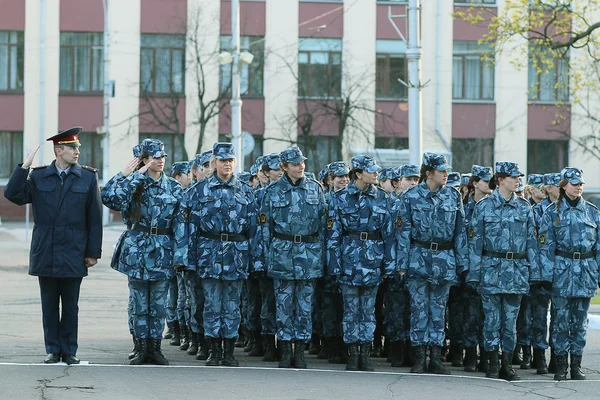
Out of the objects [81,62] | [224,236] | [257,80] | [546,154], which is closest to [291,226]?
[224,236]

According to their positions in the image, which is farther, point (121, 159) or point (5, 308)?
point (121, 159)

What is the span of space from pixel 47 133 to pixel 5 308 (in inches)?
1127

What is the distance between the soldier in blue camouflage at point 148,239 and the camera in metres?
11.6

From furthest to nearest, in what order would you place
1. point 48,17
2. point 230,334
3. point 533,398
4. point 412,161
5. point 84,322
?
1. point 48,17
2. point 412,161
3. point 84,322
4. point 230,334
5. point 533,398

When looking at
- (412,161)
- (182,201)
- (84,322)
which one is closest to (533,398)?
(182,201)

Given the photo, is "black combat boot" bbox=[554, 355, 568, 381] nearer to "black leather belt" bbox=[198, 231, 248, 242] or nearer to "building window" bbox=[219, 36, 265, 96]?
"black leather belt" bbox=[198, 231, 248, 242]

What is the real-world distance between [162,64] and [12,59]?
19.3 ft

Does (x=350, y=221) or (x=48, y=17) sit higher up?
(x=48, y=17)

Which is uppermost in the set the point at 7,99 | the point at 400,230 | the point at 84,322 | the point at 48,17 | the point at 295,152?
the point at 48,17

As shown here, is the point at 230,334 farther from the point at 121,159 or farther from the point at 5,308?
the point at 121,159

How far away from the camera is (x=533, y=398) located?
10.5 metres

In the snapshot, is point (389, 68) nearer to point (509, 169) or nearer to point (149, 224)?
point (509, 169)

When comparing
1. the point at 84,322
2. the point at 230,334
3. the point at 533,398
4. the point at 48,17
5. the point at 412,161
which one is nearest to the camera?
the point at 533,398

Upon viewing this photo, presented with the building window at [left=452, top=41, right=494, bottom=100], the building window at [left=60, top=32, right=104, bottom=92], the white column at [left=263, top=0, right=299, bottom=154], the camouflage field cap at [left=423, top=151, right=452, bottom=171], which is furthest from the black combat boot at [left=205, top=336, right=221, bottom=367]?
the building window at [left=452, top=41, right=494, bottom=100]
